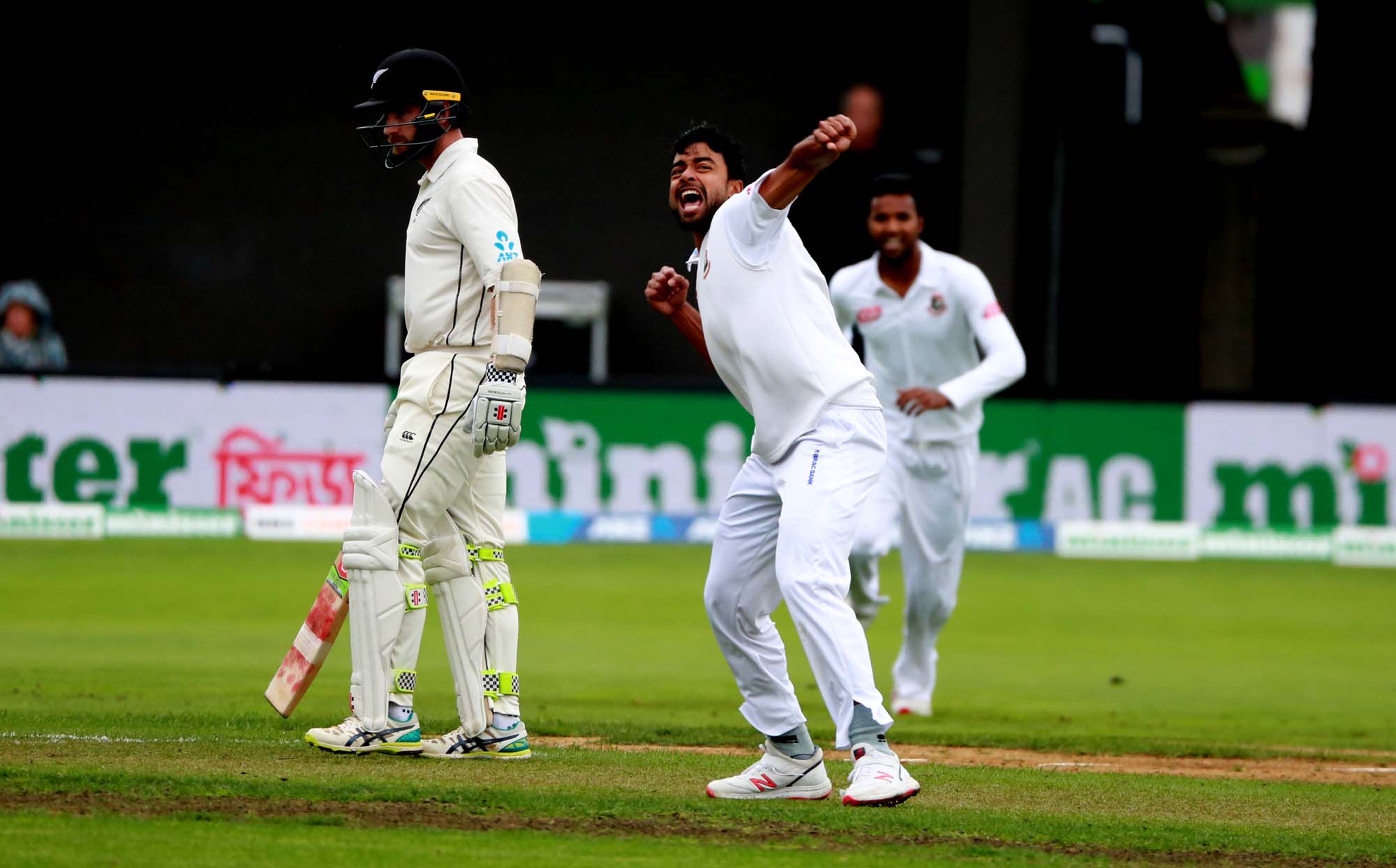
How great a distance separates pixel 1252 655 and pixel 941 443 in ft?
11.6

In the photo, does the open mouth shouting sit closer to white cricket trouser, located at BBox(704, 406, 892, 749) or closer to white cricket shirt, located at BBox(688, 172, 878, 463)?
white cricket shirt, located at BBox(688, 172, 878, 463)

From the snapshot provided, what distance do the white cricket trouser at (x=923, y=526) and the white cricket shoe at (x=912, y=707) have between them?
0.09 meters

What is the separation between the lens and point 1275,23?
22625 millimetres

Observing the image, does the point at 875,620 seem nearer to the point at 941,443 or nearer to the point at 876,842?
the point at 941,443

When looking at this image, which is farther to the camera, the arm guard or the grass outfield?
the arm guard

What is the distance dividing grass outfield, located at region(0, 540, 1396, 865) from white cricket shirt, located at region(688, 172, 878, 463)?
126 centimetres

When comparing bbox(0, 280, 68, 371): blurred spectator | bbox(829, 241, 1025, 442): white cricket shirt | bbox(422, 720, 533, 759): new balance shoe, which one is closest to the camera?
bbox(422, 720, 533, 759): new balance shoe

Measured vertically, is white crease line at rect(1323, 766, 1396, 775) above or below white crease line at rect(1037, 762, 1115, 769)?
below

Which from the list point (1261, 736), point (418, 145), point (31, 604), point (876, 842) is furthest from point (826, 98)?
point (876, 842)

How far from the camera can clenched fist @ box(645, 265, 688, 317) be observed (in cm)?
650

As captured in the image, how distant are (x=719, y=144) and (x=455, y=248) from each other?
107 centimetres

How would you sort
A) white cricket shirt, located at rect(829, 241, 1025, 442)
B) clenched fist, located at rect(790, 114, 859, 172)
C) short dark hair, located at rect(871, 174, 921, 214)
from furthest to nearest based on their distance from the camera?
1. white cricket shirt, located at rect(829, 241, 1025, 442)
2. short dark hair, located at rect(871, 174, 921, 214)
3. clenched fist, located at rect(790, 114, 859, 172)

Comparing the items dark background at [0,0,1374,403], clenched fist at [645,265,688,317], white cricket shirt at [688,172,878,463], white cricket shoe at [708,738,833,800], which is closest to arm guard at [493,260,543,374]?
clenched fist at [645,265,688,317]

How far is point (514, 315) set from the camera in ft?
21.3
